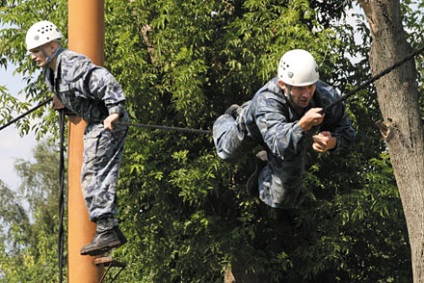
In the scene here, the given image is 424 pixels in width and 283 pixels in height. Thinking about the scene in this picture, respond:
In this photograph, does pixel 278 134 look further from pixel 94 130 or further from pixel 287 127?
pixel 94 130

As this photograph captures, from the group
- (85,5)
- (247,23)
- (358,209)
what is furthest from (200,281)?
(85,5)

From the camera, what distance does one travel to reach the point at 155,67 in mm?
15820

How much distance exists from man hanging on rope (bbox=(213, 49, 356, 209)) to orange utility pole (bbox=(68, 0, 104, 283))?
35.4 inches

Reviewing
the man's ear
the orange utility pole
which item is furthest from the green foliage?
the man's ear

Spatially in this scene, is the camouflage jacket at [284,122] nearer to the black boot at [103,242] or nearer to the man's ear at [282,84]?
the man's ear at [282,84]

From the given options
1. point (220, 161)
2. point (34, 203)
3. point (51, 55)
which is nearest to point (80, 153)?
point (51, 55)

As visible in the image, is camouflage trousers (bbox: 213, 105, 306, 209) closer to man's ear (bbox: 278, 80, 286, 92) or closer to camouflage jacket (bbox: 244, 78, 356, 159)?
camouflage jacket (bbox: 244, 78, 356, 159)

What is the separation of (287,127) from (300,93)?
251 mm

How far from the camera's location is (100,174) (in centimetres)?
675

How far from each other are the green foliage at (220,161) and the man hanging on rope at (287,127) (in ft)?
27.3

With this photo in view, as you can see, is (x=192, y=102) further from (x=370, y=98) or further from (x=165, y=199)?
(x=370, y=98)

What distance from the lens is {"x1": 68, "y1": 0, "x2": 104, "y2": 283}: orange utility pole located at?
6.87 m

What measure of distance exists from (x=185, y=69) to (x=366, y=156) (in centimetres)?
375

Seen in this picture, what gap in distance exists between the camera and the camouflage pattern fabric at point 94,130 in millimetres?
6668
